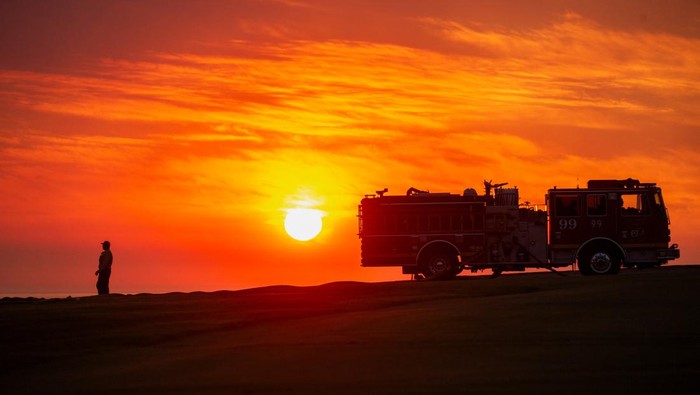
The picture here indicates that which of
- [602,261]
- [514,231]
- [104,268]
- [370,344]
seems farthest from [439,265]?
[370,344]

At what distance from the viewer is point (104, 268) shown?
3312cm

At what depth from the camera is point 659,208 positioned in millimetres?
36219

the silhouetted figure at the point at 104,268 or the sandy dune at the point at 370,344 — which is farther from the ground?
the silhouetted figure at the point at 104,268

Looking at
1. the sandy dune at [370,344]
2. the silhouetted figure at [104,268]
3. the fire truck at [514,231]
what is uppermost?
the fire truck at [514,231]

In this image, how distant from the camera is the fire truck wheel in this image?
36.9 meters

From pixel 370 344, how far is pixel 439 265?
20778 mm

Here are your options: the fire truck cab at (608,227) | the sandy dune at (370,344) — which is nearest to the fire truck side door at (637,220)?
the fire truck cab at (608,227)

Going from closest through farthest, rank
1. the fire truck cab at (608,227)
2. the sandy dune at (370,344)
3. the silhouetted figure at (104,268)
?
the sandy dune at (370,344), the silhouetted figure at (104,268), the fire truck cab at (608,227)

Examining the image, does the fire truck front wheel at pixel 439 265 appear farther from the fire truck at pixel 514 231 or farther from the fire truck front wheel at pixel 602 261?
the fire truck front wheel at pixel 602 261

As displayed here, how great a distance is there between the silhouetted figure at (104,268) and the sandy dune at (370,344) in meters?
7.09

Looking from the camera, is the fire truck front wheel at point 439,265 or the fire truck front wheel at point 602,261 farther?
the fire truck front wheel at point 439,265

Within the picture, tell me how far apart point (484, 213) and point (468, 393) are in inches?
997

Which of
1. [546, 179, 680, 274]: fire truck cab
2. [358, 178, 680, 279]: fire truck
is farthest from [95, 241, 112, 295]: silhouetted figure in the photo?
[546, 179, 680, 274]: fire truck cab

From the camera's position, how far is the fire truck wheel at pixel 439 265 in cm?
3691
